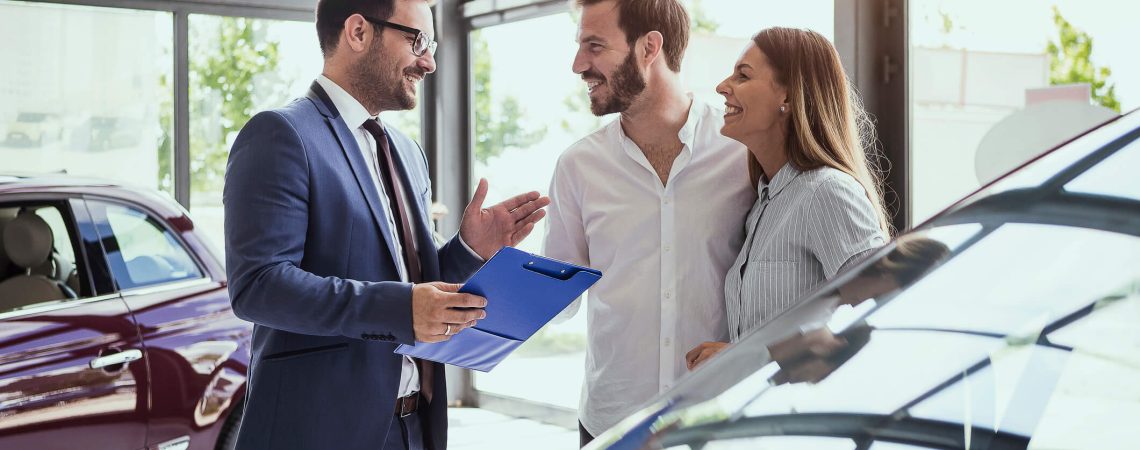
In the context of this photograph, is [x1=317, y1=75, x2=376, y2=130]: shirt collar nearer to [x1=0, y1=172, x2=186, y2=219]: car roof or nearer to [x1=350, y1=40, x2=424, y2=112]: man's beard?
[x1=350, y1=40, x2=424, y2=112]: man's beard

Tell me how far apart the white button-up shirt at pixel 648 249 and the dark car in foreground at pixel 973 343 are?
43.0 inches

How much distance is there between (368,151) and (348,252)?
27cm

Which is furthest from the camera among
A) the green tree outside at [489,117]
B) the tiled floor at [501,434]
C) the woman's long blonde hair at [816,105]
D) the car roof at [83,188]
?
the green tree outside at [489,117]

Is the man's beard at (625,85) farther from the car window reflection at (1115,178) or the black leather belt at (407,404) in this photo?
the car window reflection at (1115,178)

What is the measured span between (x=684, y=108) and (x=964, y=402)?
1.56 meters

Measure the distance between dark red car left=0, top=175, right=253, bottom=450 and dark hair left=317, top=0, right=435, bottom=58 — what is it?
145 cm

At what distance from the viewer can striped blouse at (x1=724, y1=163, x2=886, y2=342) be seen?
1812 millimetres

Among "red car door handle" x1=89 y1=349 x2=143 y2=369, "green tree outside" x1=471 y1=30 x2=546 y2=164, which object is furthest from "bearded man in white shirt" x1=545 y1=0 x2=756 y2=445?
"green tree outside" x1=471 y1=30 x2=546 y2=164

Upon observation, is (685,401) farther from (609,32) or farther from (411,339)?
(609,32)

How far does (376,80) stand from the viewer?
2104 mm

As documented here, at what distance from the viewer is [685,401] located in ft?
3.53

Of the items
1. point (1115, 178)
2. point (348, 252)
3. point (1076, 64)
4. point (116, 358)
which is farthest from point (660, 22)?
point (116, 358)

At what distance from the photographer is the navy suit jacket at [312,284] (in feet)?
5.81

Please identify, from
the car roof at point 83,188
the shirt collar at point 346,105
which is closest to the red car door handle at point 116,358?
the car roof at point 83,188
